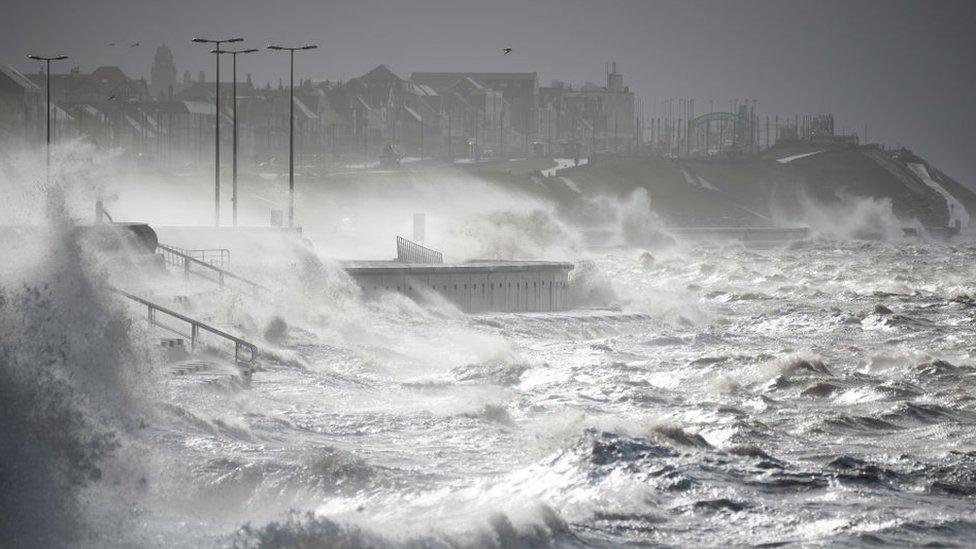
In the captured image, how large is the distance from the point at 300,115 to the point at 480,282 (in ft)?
296

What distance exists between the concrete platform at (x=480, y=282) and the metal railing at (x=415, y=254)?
2.72 meters

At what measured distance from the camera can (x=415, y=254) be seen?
47.1 m

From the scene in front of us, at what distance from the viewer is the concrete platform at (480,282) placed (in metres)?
41.0

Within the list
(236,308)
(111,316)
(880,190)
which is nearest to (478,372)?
(236,308)

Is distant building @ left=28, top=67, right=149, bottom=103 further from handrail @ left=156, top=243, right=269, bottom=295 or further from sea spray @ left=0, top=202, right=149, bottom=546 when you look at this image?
sea spray @ left=0, top=202, right=149, bottom=546

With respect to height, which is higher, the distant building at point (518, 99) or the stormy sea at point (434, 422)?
the distant building at point (518, 99)

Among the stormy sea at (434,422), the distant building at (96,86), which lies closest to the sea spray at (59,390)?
the stormy sea at (434,422)

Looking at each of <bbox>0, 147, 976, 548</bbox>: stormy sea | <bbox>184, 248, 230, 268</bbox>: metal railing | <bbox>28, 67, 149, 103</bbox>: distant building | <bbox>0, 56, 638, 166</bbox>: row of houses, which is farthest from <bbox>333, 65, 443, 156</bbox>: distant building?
<bbox>0, 147, 976, 548</bbox>: stormy sea

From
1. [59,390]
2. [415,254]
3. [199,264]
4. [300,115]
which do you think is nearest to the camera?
[59,390]

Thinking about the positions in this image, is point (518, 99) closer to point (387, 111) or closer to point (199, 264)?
point (387, 111)

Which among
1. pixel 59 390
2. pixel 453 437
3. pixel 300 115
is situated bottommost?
pixel 453 437

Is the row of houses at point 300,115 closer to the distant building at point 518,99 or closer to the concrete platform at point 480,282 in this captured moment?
the distant building at point 518,99

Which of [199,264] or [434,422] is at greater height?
[199,264]

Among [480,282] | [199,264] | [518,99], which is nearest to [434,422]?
[199,264]
